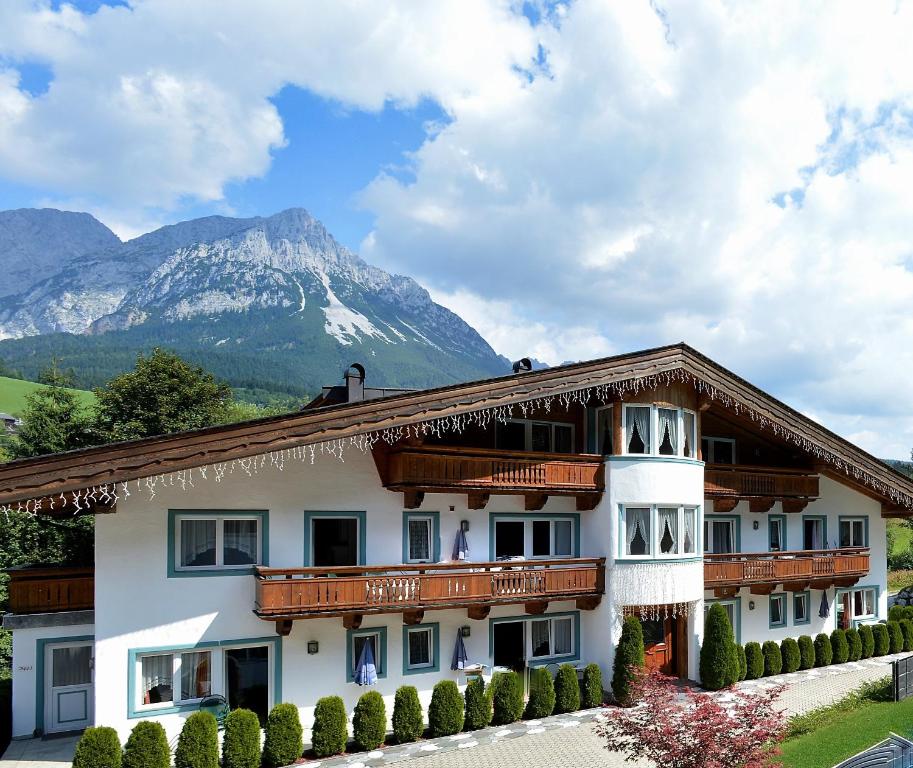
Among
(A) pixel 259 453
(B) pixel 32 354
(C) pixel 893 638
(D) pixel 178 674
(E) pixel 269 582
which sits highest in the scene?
(B) pixel 32 354

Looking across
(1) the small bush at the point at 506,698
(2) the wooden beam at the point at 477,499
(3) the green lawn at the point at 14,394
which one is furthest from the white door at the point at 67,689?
(3) the green lawn at the point at 14,394

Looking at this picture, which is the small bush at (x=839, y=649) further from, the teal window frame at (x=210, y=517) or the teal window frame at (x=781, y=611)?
the teal window frame at (x=210, y=517)

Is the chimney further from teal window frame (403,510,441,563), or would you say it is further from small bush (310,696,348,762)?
small bush (310,696,348,762)

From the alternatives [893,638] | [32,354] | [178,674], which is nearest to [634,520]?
[178,674]

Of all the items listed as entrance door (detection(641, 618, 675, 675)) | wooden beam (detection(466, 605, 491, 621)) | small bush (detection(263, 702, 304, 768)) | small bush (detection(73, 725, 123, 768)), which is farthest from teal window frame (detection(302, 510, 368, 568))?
entrance door (detection(641, 618, 675, 675))

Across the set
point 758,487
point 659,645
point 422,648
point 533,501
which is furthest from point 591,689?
point 758,487

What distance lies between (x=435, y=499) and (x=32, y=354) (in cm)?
19910

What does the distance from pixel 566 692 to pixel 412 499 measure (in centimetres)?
624

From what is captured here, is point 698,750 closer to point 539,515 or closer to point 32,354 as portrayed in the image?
point 539,515

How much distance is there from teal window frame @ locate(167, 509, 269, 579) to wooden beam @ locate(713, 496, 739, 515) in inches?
547

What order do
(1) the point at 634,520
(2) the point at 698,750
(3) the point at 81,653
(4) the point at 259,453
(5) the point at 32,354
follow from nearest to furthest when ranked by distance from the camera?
(2) the point at 698,750
(4) the point at 259,453
(3) the point at 81,653
(1) the point at 634,520
(5) the point at 32,354

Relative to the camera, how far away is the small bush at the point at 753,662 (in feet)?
71.1

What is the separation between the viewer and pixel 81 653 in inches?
648

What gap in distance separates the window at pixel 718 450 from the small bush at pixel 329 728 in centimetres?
1428
